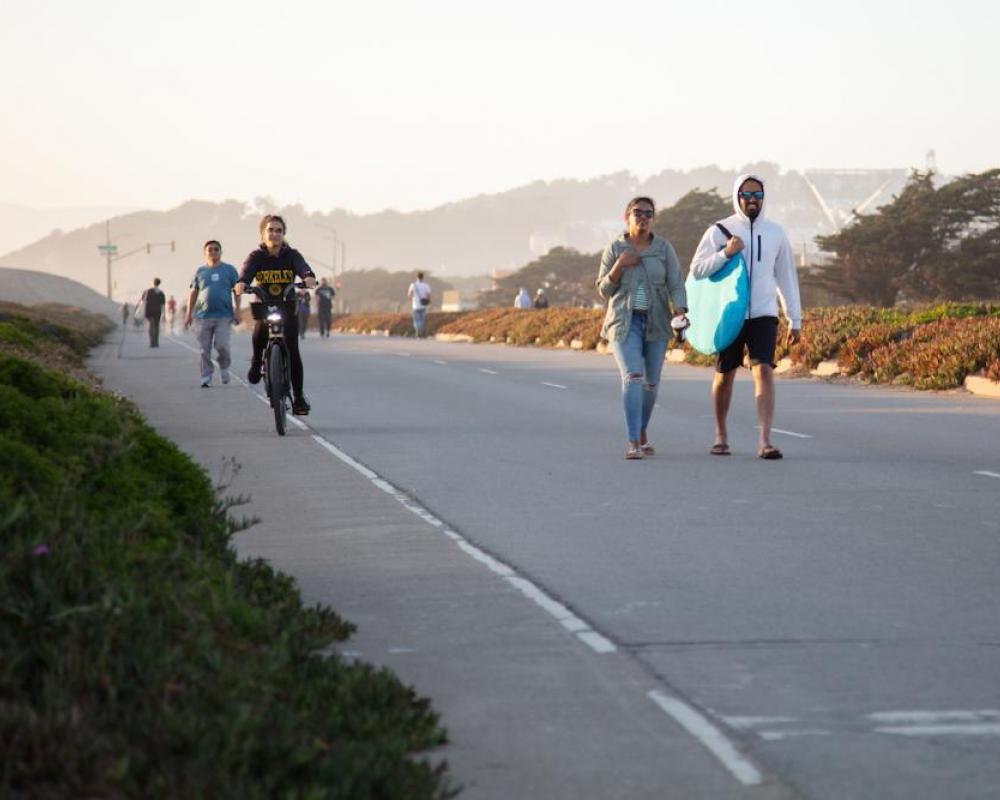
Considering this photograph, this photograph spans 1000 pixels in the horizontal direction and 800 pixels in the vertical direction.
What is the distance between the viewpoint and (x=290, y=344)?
709 inches

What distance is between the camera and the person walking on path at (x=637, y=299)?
14523mm

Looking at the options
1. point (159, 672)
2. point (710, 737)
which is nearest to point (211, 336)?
point (710, 737)

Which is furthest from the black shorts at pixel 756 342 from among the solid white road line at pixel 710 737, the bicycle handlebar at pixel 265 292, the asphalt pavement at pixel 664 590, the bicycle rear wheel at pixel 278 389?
the solid white road line at pixel 710 737

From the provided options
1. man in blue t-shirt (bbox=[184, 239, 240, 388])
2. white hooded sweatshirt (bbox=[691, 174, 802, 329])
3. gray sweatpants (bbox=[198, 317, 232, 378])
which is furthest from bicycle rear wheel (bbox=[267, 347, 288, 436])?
gray sweatpants (bbox=[198, 317, 232, 378])

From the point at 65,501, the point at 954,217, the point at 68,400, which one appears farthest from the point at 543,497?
the point at 954,217

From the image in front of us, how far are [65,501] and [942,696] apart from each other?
315 centimetres

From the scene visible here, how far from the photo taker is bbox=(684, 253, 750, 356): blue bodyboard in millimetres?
14344

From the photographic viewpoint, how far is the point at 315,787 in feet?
14.6

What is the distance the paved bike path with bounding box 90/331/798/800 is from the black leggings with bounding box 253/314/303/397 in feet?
15.3

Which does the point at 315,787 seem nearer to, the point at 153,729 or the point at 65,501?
the point at 153,729

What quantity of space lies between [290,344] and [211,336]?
24.5 ft

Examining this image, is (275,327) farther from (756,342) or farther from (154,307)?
(154,307)

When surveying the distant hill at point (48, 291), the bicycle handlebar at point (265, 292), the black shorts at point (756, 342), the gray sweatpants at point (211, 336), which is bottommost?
the distant hill at point (48, 291)

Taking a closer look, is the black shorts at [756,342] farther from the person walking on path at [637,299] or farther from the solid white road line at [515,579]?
the solid white road line at [515,579]
